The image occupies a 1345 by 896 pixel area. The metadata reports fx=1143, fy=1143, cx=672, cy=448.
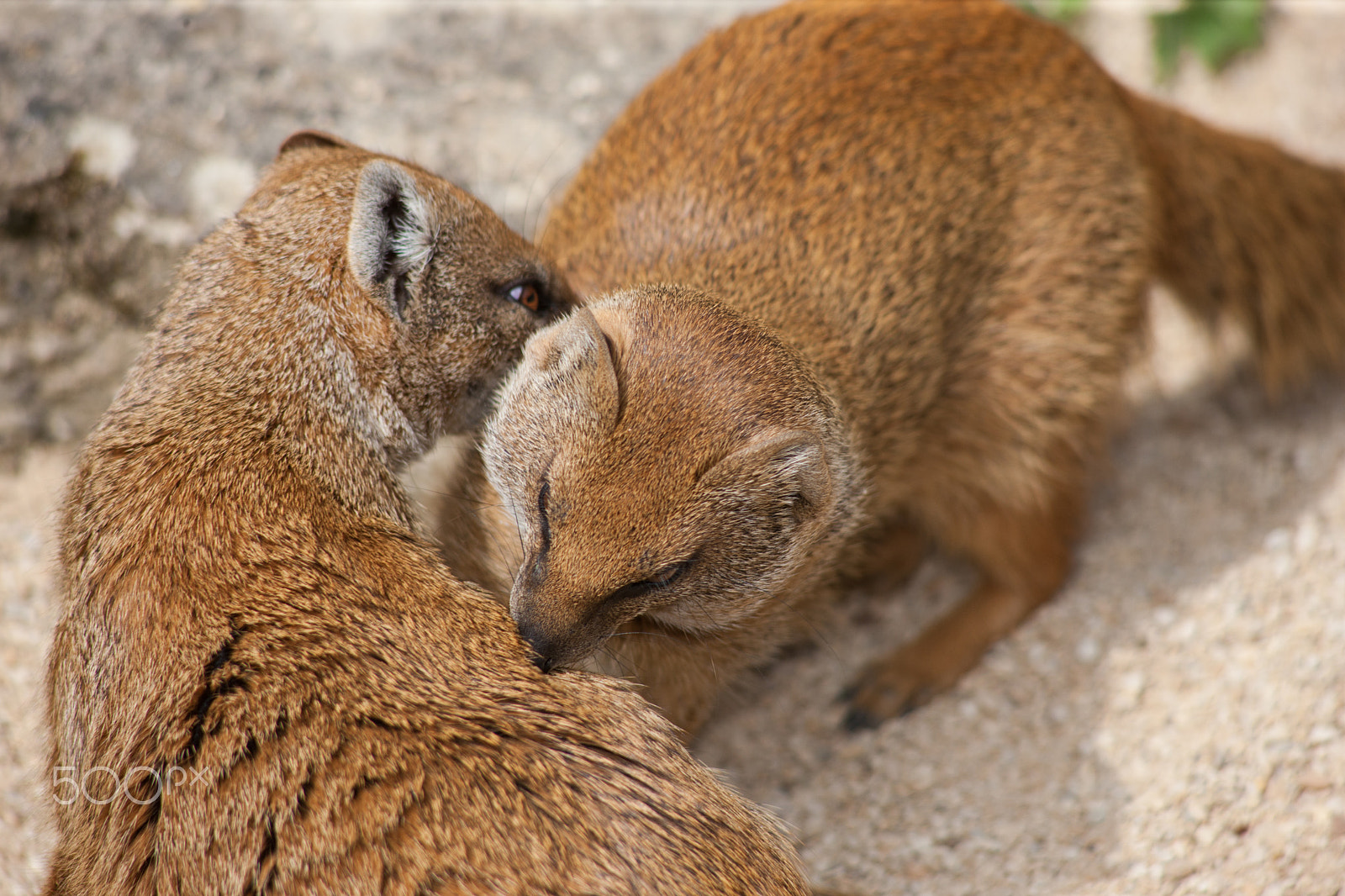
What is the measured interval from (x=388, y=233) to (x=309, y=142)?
701 millimetres

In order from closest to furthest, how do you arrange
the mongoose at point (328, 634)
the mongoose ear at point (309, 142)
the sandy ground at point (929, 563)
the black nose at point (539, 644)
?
the mongoose at point (328, 634) → the black nose at point (539, 644) → the sandy ground at point (929, 563) → the mongoose ear at point (309, 142)

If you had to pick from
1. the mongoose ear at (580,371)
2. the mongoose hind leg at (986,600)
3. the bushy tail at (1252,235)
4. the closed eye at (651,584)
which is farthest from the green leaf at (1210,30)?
the closed eye at (651,584)

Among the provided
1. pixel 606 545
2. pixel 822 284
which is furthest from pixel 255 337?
pixel 822 284

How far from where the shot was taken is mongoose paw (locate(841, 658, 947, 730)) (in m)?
3.71

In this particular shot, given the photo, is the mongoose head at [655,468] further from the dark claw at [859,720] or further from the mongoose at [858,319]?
the dark claw at [859,720]

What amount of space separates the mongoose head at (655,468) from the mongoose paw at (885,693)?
1135 millimetres

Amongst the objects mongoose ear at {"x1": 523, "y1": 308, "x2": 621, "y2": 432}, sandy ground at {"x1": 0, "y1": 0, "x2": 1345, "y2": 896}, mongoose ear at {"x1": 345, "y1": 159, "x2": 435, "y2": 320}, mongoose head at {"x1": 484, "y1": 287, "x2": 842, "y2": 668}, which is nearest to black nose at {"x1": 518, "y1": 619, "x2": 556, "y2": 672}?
mongoose head at {"x1": 484, "y1": 287, "x2": 842, "y2": 668}

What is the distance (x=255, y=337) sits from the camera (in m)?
2.78

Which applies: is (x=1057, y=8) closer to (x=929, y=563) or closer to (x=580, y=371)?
(x=929, y=563)

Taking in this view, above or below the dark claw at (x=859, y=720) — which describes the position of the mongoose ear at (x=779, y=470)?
above

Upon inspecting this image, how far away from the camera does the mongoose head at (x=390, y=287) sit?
2.78m

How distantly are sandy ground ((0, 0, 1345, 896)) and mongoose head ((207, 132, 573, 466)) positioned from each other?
104cm

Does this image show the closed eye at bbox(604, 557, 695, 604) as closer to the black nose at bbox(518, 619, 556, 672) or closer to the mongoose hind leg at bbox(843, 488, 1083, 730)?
the black nose at bbox(518, 619, 556, 672)

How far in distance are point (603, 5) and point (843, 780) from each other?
11.1 ft
